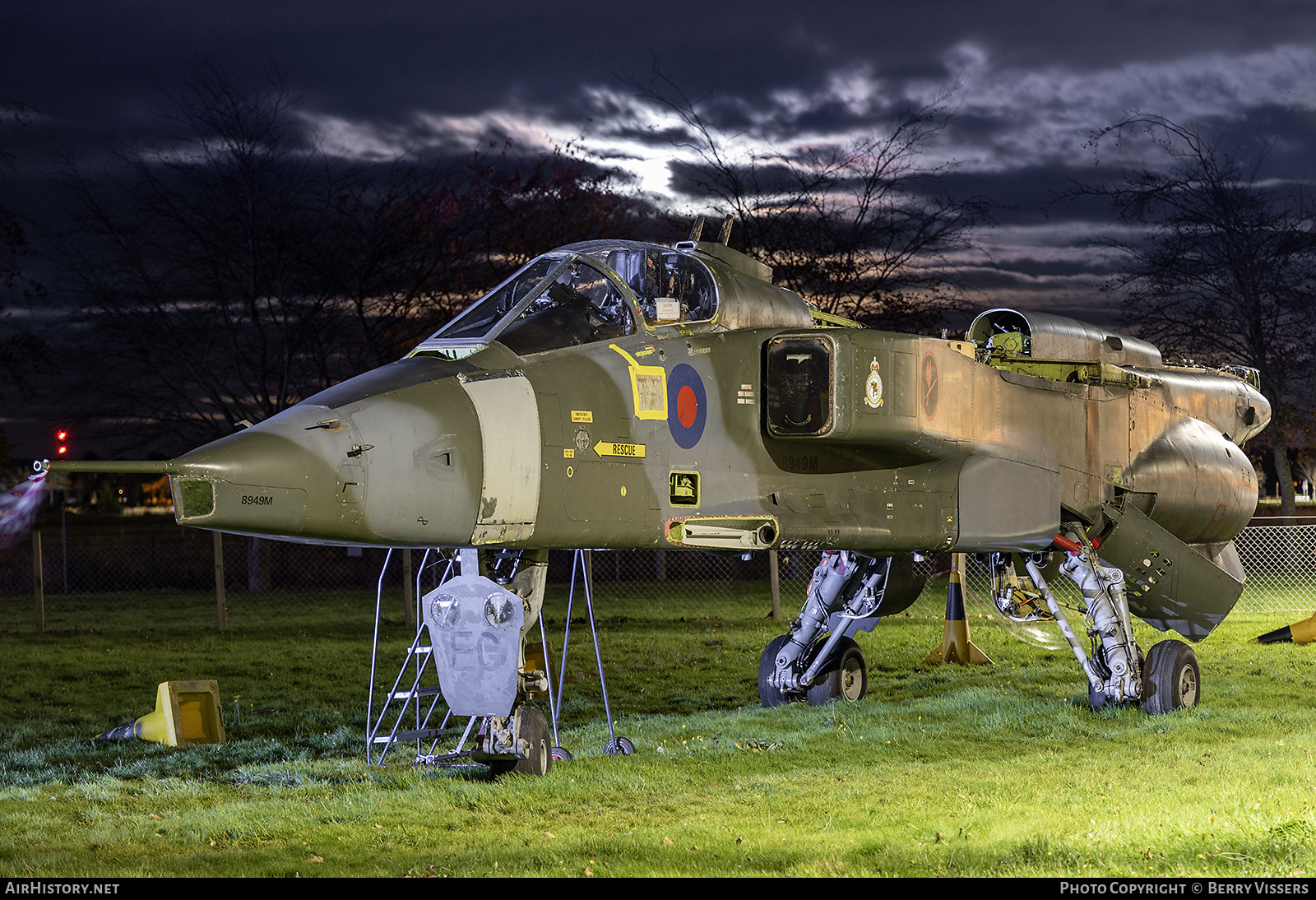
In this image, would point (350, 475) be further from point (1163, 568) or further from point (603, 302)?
point (1163, 568)

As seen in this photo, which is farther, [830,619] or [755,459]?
[830,619]

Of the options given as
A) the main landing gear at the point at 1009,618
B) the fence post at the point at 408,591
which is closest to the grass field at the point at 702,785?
the main landing gear at the point at 1009,618

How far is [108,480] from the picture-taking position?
31.8m

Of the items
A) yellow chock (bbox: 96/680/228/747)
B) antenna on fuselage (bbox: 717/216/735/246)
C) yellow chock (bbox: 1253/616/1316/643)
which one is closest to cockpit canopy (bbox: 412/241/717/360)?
antenna on fuselage (bbox: 717/216/735/246)

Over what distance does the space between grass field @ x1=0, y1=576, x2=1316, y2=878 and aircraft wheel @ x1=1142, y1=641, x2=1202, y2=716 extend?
0.72ft

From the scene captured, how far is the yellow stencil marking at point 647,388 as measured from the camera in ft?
25.5

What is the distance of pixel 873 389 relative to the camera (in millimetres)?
8430

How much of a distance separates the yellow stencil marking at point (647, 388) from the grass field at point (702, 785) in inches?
93.4

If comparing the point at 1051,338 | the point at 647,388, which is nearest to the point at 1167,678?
the point at 1051,338

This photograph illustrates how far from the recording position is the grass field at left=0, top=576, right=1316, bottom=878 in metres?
5.88

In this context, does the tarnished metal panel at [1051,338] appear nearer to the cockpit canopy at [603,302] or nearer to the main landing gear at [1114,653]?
the main landing gear at [1114,653]

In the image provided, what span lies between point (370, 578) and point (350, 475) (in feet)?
74.9
